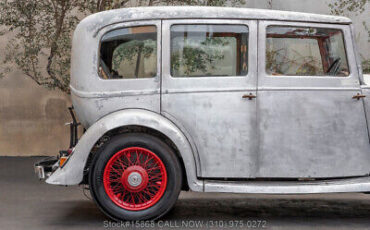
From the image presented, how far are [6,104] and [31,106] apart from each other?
542mm

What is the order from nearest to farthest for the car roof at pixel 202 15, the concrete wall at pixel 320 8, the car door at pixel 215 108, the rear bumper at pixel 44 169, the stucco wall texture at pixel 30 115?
1. the car door at pixel 215 108
2. the car roof at pixel 202 15
3. the rear bumper at pixel 44 169
4. the concrete wall at pixel 320 8
5. the stucco wall texture at pixel 30 115

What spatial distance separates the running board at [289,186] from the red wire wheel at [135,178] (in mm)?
489

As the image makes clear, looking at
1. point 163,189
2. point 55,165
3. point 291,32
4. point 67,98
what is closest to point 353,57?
point 291,32

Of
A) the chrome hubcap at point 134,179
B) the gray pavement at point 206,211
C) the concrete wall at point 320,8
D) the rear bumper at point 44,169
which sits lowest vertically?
the gray pavement at point 206,211

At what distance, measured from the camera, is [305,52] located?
21.4 feet

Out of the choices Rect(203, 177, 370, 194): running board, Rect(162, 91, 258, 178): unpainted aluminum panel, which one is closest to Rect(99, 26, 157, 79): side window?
Rect(162, 91, 258, 178): unpainted aluminum panel

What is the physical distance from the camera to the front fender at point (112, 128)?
6.20 metres

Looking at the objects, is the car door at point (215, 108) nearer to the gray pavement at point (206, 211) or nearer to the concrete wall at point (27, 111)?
the gray pavement at point (206, 211)

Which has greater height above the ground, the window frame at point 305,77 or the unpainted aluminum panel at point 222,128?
the window frame at point 305,77

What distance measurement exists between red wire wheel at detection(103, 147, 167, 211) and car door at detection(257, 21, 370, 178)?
3.44 ft

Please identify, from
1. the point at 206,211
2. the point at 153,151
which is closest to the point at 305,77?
the point at 153,151

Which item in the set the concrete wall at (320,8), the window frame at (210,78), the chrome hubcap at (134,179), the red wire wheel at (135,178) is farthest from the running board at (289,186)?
the concrete wall at (320,8)

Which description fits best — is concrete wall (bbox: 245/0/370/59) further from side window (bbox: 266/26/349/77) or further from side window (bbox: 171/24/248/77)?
side window (bbox: 171/24/248/77)

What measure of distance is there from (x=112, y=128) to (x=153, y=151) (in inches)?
18.2
